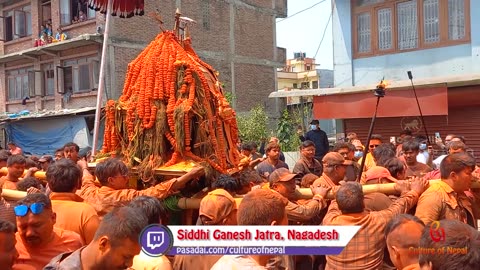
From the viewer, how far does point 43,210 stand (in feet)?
9.67

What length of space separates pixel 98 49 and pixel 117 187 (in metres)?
15.1

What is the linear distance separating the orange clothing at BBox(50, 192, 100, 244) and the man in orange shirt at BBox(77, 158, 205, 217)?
1.73 feet

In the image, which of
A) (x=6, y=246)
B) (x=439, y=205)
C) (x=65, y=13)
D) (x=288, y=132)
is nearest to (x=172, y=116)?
(x=6, y=246)

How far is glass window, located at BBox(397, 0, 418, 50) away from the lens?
12180 millimetres

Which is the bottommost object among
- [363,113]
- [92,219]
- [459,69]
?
[92,219]

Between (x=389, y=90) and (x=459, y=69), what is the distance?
158cm

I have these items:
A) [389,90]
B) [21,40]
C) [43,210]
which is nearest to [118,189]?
[43,210]

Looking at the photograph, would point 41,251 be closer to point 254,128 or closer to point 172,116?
point 172,116

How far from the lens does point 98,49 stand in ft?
60.4

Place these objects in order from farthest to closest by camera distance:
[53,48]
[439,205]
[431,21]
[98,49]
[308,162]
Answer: [53,48] < [98,49] < [431,21] < [308,162] < [439,205]

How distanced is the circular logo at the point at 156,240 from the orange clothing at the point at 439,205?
82.3 inches

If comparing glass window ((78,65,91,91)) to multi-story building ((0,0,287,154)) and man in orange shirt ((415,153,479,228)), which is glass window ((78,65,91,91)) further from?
man in orange shirt ((415,153,479,228))

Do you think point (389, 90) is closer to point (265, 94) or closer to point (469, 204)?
point (469, 204)

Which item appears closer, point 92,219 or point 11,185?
point 92,219
